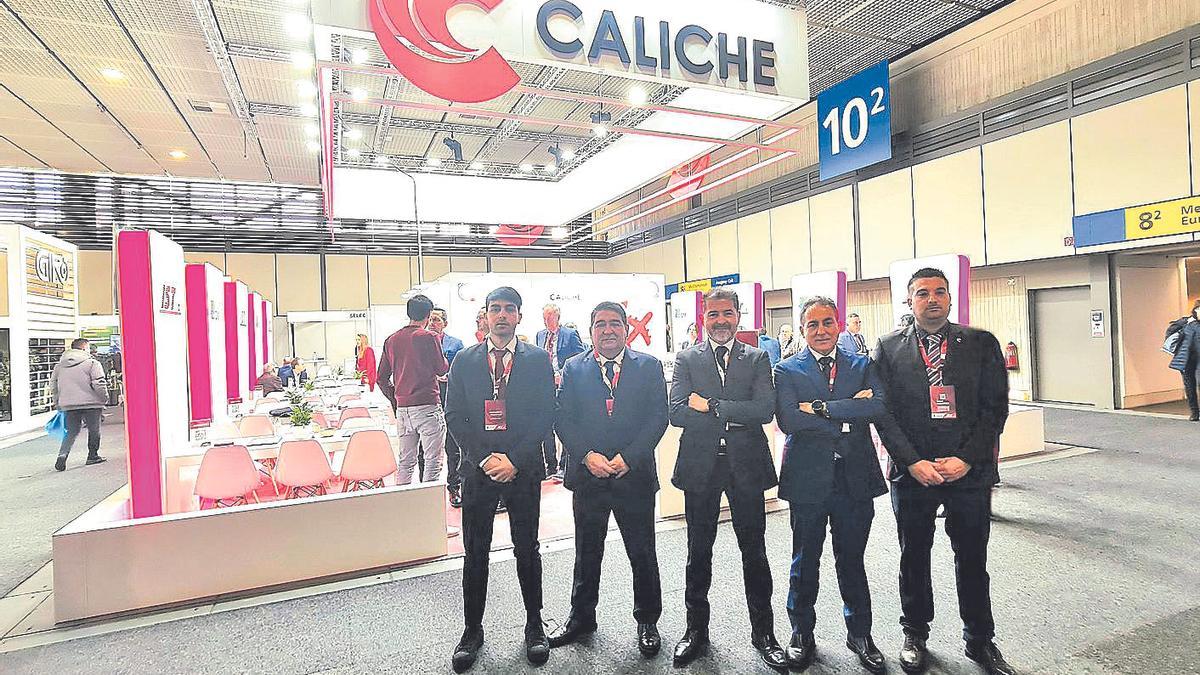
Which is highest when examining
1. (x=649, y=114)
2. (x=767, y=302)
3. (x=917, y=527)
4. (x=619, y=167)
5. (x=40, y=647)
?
(x=649, y=114)

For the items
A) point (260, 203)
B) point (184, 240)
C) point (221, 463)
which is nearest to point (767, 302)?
point (260, 203)

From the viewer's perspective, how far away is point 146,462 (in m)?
3.96

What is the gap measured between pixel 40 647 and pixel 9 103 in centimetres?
813

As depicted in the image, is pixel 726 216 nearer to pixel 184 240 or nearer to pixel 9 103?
Answer: pixel 9 103

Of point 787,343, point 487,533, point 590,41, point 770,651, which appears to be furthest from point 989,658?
point 787,343

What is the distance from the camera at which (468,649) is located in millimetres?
2707

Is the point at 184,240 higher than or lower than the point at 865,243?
higher

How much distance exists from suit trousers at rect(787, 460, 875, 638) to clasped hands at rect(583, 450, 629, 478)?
0.73m

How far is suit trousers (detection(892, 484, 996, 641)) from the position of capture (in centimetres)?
254

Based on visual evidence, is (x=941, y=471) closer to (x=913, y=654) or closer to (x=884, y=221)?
(x=913, y=654)

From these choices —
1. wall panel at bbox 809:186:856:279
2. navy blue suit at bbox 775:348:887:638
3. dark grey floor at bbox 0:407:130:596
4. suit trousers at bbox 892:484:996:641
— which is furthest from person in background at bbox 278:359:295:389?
suit trousers at bbox 892:484:996:641

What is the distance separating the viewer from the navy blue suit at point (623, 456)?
2760 millimetres

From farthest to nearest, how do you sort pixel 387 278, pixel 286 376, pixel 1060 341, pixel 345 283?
1. pixel 387 278
2. pixel 345 283
3. pixel 286 376
4. pixel 1060 341

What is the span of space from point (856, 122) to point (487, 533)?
33.6ft
